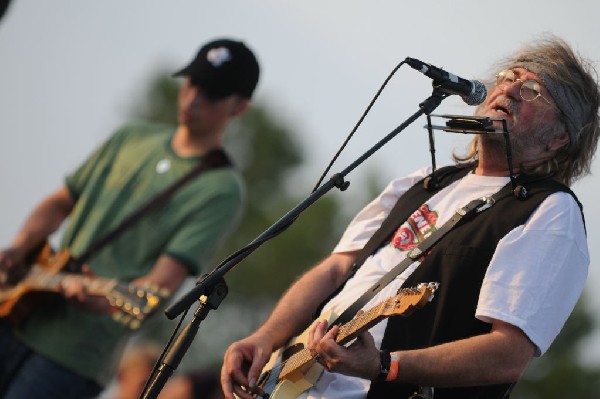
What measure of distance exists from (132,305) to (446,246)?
218 centimetres

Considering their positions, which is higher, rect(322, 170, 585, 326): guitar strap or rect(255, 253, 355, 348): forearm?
rect(322, 170, 585, 326): guitar strap

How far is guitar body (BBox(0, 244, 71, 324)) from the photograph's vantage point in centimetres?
605

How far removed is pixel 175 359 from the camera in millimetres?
3787

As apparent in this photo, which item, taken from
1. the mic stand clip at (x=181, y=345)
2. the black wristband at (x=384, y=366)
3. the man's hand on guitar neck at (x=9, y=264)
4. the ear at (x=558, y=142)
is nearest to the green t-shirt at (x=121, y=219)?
the man's hand on guitar neck at (x=9, y=264)

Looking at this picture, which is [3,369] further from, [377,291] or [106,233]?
[377,291]

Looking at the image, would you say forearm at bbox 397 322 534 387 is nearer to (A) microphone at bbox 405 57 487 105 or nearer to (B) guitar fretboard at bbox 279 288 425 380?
(B) guitar fretboard at bbox 279 288 425 380

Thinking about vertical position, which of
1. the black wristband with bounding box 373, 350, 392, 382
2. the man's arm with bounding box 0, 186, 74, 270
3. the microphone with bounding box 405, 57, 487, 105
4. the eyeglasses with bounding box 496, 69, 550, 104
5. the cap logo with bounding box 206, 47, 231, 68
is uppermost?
the microphone with bounding box 405, 57, 487, 105

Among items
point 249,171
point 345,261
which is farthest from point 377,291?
point 249,171

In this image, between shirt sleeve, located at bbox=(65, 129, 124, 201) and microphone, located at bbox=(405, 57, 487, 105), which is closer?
microphone, located at bbox=(405, 57, 487, 105)

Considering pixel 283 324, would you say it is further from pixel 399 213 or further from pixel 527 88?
pixel 527 88

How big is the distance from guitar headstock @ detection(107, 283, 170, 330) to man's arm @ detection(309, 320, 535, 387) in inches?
80.7

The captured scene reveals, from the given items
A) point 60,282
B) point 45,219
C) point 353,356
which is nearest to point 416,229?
point 353,356

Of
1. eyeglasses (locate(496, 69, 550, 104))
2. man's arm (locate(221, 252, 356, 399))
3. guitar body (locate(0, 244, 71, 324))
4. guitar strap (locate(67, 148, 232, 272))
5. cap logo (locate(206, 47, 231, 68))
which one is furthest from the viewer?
cap logo (locate(206, 47, 231, 68))

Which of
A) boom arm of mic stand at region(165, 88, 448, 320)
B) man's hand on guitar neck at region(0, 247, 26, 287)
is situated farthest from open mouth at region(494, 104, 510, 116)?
man's hand on guitar neck at region(0, 247, 26, 287)
